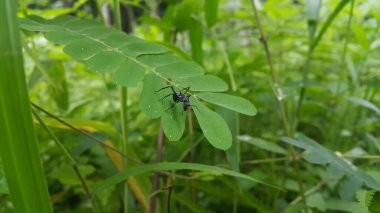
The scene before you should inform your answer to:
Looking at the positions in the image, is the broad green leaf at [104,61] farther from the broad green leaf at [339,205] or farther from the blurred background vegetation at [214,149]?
the broad green leaf at [339,205]

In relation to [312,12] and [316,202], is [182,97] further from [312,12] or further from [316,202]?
[312,12]

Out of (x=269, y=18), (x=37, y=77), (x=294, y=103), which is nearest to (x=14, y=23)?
(x=37, y=77)

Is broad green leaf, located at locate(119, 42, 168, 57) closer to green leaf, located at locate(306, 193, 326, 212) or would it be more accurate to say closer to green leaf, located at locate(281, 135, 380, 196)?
green leaf, located at locate(281, 135, 380, 196)

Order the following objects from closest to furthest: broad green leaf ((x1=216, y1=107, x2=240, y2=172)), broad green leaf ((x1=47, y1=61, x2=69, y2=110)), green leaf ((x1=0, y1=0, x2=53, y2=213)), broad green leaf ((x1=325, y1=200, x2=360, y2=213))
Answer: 1. green leaf ((x1=0, y1=0, x2=53, y2=213))
2. broad green leaf ((x1=216, y1=107, x2=240, y2=172))
3. broad green leaf ((x1=325, y1=200, x2=360, y2=213))
4. broad green leaf ((x1=47, y1=61, x2=69, y2=110))

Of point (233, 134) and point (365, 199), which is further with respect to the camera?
point (233, 134)

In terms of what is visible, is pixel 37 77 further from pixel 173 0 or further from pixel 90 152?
pixel 173 0

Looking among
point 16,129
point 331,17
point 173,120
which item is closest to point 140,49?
point 173,120

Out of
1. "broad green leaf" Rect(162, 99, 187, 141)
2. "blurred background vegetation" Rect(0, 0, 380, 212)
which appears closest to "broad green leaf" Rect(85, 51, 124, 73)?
"broad green leaf" Rect(162, 99, 187, 141)
